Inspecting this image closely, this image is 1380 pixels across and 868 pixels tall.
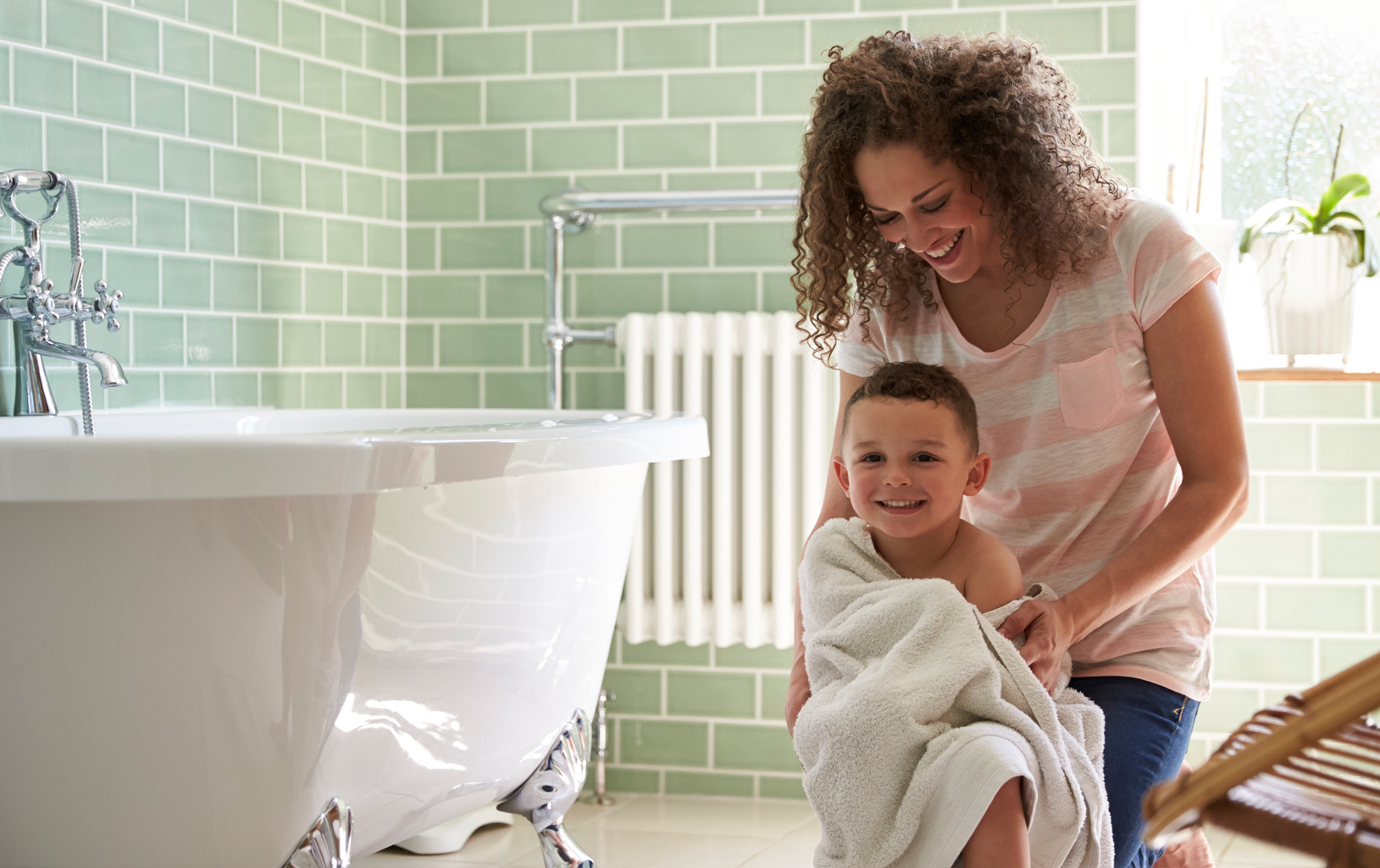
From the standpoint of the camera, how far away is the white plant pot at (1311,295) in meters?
2.42

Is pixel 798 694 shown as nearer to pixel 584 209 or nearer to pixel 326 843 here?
pixel 326 843

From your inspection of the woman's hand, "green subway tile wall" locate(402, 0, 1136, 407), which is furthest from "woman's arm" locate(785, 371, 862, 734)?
"green subway tile wall" locate(402, 0, 1136, 407)

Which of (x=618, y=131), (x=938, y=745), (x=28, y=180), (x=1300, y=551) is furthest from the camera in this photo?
(x=618, y=131)

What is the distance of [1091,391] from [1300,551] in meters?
1.45

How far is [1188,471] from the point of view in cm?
132

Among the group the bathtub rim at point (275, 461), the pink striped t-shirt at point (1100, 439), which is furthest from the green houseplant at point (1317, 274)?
the bathtub rim at point (275, 461)

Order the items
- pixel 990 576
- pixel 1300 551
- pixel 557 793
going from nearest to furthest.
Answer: pixel 990 576, pixel 557 793, pixel 1300 551

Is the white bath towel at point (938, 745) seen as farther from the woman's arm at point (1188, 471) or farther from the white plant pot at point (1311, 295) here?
the white plant pot at point (1311, 295)

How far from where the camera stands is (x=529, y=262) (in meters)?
2.85

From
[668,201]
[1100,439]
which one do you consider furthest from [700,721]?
[1100,439]

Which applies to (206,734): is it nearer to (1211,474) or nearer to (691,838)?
(1211,474)

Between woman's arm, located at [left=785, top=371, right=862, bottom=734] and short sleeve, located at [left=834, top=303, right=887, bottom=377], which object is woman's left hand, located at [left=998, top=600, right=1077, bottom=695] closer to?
woman's arm, located at [left=785, top=371, right=862, bottom=734]

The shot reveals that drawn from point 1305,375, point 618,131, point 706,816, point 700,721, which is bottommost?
point 706,816

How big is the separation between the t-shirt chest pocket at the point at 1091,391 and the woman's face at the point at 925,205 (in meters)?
0.16
